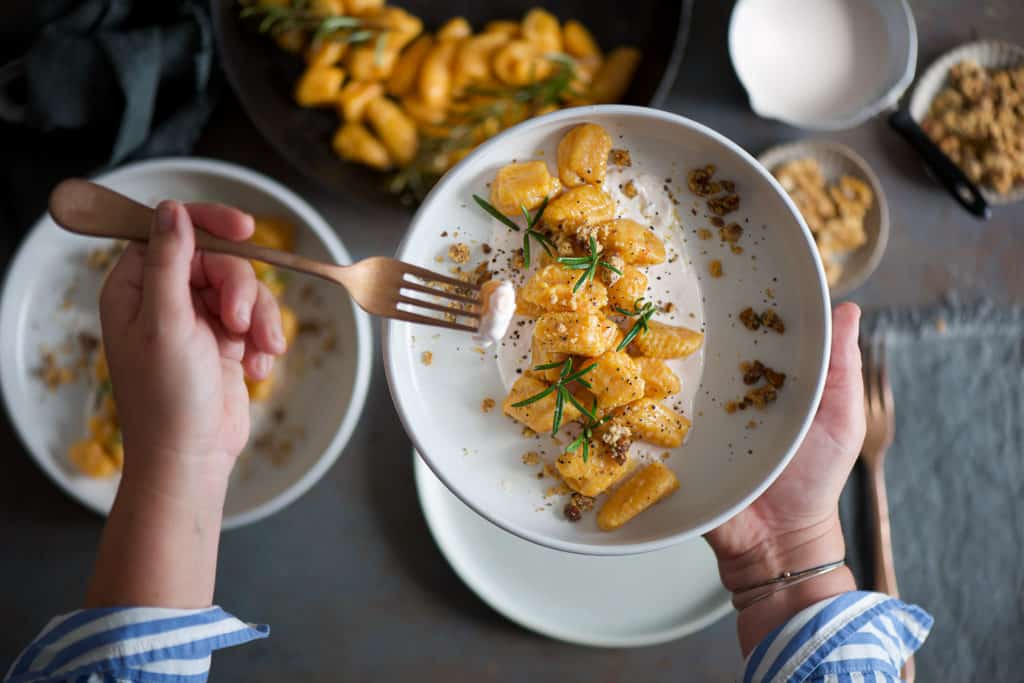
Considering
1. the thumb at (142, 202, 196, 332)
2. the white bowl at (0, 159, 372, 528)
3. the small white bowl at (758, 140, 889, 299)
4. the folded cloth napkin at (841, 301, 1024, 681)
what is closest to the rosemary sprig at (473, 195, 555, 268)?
the thumb at (142, 202, 196, 332)

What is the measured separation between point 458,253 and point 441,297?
46mm

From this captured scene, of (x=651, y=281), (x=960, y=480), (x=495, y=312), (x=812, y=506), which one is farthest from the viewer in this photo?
(x=960, y=480)

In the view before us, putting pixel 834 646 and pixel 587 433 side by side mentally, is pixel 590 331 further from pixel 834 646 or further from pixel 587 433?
pixel 834 646

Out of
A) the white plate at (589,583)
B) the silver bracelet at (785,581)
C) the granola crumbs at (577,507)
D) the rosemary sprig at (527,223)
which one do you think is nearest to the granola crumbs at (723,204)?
the rosemary sprig at (527,223)

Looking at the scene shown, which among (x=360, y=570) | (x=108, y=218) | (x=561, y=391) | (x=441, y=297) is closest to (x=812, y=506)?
(x=561, y=391)

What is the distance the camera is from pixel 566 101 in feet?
3.21

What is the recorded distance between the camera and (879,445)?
3.25 ft

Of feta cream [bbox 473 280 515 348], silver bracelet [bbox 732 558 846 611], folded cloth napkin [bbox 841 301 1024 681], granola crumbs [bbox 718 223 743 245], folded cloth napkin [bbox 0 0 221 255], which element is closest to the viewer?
feta cream [bbox 473 280 515 348]

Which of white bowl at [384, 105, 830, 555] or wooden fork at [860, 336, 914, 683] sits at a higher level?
white bowl at [384, 105, 830, 555]

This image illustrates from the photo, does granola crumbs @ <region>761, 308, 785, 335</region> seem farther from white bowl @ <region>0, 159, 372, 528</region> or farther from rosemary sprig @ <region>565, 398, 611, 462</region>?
white bowl @ <region>0, 159, 372, 528</region>

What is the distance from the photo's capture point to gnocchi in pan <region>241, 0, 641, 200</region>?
37.8 inches

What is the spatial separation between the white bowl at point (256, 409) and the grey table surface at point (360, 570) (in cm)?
6

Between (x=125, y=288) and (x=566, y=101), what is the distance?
537 millimetres

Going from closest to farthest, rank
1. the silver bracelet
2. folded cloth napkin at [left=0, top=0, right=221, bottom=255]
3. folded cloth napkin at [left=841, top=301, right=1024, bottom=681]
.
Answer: the silver bracelet
folded cloth napkin at [left=0, top=0, right=221, bottom=255]
folded cloth napkin at [left=841, top=301, right=1024, bottom=681]
